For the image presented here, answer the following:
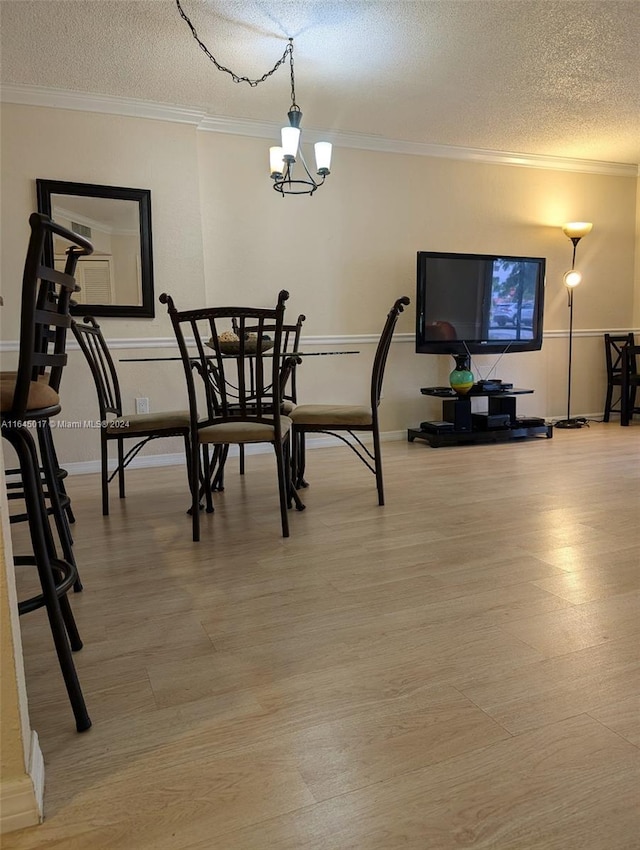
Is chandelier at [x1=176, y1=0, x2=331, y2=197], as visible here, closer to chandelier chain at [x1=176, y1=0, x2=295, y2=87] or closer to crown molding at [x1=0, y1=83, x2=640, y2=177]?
chandelier chain at [x1=176, y1=0, x2=295, y2=87]

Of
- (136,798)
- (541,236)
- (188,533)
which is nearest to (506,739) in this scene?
(136,798)

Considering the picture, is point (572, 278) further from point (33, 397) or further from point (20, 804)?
point (20, 804)

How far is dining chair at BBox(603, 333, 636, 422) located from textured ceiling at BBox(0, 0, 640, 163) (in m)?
1.93

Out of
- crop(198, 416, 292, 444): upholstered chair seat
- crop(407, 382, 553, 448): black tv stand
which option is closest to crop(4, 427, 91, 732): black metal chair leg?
crop(198, 416, 292, 444): upholstered chair seat

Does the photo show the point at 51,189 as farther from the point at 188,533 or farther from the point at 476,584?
the point at 476,584

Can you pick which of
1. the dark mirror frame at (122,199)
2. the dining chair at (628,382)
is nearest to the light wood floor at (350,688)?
the dark mirror frame at (122,199)

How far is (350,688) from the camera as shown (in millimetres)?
1296

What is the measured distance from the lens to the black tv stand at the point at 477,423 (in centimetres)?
452

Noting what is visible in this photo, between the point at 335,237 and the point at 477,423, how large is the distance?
1832 millimetres

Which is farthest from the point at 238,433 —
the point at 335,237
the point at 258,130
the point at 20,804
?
the point at 258,130

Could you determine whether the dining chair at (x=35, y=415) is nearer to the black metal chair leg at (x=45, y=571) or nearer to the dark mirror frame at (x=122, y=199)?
the black metal chair leg at (x=45, y=571)

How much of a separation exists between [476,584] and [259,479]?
1.85 meters

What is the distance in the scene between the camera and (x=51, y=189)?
359cm

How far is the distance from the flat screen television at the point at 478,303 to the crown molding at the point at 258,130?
2.88ft
